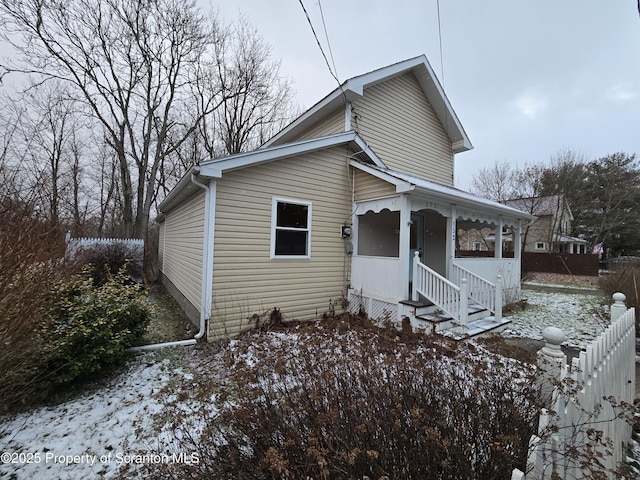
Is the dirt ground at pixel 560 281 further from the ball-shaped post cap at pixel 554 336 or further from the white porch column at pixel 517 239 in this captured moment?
the ball-shaped post cap at pixel 554 336

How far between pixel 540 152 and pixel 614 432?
28.9 meters

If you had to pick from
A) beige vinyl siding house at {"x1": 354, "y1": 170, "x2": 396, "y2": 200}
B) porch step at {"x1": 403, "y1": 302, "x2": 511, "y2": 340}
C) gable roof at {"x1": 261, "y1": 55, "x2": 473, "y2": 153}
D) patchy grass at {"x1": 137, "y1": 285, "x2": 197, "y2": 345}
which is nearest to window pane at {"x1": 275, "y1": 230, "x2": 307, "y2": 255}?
beige vinyl siding house at {"x1": 354, "y1": 170, "x2": 396, "y2": 200}

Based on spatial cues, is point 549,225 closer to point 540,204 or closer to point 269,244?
point 540,204

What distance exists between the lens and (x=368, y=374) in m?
2.21

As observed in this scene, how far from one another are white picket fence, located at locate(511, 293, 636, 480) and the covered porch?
2.29 metres

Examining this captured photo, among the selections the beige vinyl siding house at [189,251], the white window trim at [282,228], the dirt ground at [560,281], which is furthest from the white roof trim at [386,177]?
the dirt ground at [560,281]

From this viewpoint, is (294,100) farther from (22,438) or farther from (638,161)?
(638,161)

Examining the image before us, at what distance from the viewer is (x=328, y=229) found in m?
7.11

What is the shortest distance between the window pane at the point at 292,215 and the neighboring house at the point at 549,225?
2372 cm

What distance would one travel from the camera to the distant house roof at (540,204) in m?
24.1

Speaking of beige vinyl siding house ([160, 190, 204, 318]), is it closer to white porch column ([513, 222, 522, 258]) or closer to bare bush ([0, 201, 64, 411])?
bare bush ([0, 201, 64, 411])

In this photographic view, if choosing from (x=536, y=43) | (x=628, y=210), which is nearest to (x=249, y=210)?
(x=536, y=43)

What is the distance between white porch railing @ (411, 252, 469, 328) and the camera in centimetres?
557

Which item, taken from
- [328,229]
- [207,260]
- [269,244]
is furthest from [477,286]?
[207,260]
